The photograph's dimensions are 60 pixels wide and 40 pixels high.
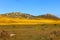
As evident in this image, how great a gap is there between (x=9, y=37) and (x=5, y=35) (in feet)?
1.56

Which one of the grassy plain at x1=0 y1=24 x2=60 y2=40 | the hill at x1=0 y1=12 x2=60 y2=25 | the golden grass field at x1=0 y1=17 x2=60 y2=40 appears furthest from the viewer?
the hill at x1=0 y1=12 x2=60 y2=25

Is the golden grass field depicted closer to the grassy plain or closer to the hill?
the grassy plain

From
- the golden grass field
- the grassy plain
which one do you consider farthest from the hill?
the grassy plain

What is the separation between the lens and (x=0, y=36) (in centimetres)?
2205

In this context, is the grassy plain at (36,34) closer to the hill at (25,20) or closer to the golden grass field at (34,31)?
the golden grass field at (34,31)

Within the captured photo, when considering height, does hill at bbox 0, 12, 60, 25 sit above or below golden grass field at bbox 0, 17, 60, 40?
below

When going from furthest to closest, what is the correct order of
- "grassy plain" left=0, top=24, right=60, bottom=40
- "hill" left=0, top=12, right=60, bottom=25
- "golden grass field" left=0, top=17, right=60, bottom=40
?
"hill" left=0, top=12, right=60, bottom=25 < "golden grass field" left=0, top=17, right=60, bottom=40 < "grassy plain" left=0, top=24, right=60, bottom=40

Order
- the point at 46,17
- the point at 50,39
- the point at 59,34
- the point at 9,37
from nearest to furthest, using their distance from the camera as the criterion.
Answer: the point at 50,39 < the point at 9,37 < the point at 59,34 < the point at 46,17

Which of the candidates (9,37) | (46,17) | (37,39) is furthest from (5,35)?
(46,17)

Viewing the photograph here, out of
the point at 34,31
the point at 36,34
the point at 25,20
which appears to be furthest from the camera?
the point at 25,20

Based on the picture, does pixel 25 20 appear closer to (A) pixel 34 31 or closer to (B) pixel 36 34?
(A) pixel 34 31

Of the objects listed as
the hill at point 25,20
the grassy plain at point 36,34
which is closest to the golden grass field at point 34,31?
the grassy plain at point 36,34

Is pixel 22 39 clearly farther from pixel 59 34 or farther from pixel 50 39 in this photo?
pixel 59 34

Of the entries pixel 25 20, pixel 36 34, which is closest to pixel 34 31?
pixel 36 34
